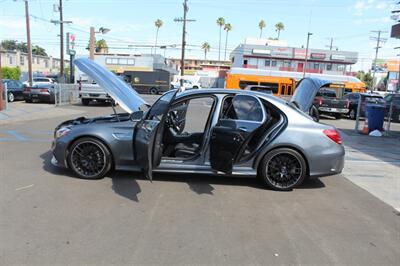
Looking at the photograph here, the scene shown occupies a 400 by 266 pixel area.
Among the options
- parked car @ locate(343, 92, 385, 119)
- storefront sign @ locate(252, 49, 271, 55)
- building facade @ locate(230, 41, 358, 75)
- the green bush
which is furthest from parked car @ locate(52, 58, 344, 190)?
storefront sign @ locate(252, 49, 271, 55)

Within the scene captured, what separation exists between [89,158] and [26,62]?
75364 millimetres

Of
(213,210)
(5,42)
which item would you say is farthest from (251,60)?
(5,42)

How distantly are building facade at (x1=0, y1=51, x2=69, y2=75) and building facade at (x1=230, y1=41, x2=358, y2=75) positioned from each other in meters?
39.4

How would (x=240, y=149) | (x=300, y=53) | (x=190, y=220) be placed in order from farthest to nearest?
1. (x=300, y=53)
2. (x=240, y=149)
3. (x=190, y=220)

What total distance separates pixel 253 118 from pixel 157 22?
120 meters

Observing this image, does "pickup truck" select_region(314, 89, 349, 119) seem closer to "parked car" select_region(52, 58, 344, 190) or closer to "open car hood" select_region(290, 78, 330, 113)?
"open car hood" select_region(290, 78, 330, 113)

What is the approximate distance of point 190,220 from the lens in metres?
4.62

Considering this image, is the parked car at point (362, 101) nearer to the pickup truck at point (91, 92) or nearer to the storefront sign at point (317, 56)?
the pickup truck at point (91, 92)

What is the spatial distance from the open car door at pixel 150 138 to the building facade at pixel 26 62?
56772 millimetres

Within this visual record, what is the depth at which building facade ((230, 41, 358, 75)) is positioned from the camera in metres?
74.6

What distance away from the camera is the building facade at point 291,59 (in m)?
74.6

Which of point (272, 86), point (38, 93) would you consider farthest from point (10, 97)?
point (272, 86)

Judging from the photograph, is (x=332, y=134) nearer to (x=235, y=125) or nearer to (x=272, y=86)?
(x=235, y=125)

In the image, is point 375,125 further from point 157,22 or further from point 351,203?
point 157,22
